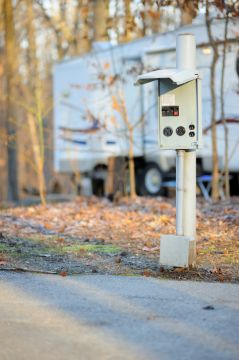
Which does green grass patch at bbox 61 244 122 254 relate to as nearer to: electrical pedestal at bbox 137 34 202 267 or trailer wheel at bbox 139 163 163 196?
electrical pedestal at bbox 137 34 202 267

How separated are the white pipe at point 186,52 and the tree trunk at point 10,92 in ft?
38.5

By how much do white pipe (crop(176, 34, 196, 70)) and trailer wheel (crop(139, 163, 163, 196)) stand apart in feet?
32.1

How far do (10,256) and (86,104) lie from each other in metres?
10.4

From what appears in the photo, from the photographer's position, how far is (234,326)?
17.5 feet

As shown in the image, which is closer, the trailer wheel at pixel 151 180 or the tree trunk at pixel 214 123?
the tree trunk at pixel 214 123

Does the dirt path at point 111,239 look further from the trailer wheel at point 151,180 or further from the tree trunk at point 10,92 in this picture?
the tree trunk at point 10,92

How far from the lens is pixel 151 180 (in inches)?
688

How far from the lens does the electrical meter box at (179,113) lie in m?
7.30

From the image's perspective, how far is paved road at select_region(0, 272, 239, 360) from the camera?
4816 mm

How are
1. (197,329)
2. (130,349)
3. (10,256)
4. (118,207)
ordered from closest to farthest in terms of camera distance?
1. (130,349)
2. (197,329)
3. (10,256)
4. (118,207)

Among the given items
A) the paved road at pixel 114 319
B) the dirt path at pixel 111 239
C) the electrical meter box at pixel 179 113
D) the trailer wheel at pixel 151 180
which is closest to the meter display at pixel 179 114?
the electrical meter box at pixel 179 113

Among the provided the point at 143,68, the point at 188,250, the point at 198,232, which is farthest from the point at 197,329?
the point at 143,68

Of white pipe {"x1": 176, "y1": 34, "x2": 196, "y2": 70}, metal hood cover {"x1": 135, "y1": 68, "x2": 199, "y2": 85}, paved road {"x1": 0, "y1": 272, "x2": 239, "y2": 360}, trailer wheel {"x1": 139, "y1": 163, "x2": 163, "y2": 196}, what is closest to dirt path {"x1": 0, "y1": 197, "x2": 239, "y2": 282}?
paved road {"x1": 0, "y1": 272, "x2": 239, "y2": 360}

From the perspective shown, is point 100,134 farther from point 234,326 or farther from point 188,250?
point 234,326
